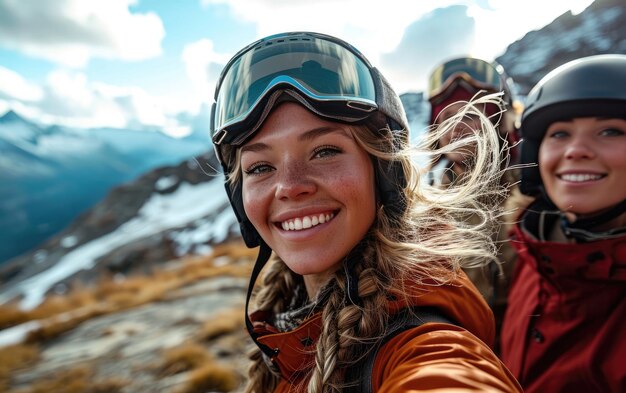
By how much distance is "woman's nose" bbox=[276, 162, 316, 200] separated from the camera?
1.57 metres

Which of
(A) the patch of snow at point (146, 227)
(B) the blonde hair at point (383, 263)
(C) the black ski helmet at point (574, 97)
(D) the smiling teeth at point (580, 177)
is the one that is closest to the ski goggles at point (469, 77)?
(C) the black ski helmet at point (574, 97)

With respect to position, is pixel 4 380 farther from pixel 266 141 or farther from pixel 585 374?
pixel 585 374

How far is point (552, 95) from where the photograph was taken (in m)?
2.54

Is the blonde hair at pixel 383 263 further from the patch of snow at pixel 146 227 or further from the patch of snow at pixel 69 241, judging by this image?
the patch of snow at pixel 69 241

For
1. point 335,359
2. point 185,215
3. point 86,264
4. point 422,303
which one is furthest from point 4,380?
point 185,215

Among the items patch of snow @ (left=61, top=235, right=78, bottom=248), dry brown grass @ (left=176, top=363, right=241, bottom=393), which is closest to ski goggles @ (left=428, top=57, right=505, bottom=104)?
dry brown grass @ (left=176, top=363, right=241, bottom=393)

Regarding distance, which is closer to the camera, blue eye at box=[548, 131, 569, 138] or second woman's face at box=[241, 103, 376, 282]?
second woman's face at box=[241, 103, 376, 282]

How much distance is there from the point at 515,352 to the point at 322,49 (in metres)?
2.38

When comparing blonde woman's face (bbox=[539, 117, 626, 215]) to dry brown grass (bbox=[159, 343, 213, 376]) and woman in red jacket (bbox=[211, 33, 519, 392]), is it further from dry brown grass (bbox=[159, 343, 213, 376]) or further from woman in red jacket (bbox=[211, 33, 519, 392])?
dry brown grass (bbox=[159, 343, 213, 376])

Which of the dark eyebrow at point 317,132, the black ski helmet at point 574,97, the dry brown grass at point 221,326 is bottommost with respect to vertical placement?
the dry brown grass at point 221,326

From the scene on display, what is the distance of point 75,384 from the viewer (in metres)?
4.81

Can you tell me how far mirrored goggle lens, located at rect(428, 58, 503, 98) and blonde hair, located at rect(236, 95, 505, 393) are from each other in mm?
2813

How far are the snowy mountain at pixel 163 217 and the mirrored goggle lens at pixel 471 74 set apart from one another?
14764mm

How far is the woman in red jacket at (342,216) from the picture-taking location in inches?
56.6
